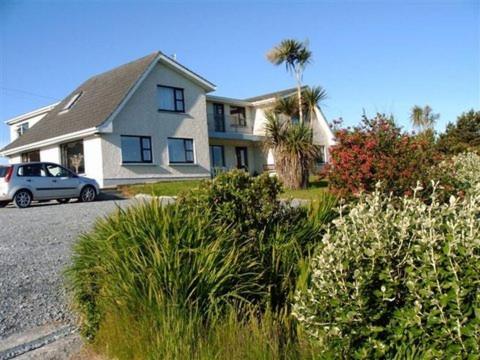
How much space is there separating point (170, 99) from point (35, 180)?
35.7ft

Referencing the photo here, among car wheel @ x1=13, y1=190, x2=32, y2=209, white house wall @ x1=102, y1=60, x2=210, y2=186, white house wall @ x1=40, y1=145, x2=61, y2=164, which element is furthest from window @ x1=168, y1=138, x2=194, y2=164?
car wheel @ x1=13, y1=190, x2=32, y2=209

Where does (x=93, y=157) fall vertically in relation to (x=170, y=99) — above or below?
below

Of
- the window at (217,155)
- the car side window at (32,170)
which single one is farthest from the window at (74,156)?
the window at (217,155)

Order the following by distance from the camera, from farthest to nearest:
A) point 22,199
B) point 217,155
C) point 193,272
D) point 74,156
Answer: point 217,155, point 74,156, point 22,199, point 193,272

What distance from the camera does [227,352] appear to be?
3328mm

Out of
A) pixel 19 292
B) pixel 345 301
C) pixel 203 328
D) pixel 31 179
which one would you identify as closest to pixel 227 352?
pixel 203 328

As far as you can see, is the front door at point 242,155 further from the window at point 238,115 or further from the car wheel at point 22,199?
the car wheel at point 22,199

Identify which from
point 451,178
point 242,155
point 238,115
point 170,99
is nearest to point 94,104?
point 170,99

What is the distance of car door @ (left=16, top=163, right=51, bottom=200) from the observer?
16969 mm

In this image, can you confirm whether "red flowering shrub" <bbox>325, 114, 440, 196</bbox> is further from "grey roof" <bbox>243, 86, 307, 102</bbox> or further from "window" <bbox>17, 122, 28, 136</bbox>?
"window" <bbox>17, 122, 28, 136</bbox>

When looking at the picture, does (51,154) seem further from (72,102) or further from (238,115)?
(238,115)

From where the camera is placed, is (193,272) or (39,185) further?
(39,185)

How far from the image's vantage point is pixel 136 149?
24.4 meters

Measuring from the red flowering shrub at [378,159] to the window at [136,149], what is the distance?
1730 cm
